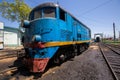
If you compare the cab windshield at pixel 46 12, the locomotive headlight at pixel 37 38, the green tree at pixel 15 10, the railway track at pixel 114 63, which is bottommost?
the railway track at pixel 114 63

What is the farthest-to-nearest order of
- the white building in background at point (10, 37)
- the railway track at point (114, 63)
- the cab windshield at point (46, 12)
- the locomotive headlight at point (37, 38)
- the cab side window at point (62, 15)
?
1. the white building in background at point (10, 37)
2. the cab side window at point (62, 15)
3. the cab windshield at point (46, 12)
4. the railway track at point (114, 63)
5. the locomotive headlight at point (37, 38)

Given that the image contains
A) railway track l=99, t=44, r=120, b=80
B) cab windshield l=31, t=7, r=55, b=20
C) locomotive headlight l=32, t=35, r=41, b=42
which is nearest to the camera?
locomotive headlight l=32, t=35, r=41, b=42

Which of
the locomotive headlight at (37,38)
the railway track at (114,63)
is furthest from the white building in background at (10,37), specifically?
the locomotive headlight at (37,38)

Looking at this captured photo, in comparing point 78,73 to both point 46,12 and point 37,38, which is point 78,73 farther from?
point 46,12

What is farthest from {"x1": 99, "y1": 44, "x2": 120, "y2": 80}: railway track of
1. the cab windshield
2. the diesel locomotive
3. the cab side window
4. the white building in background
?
the white building in background

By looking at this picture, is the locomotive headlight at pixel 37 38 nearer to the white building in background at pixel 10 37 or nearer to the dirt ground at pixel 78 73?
the dirt ground at pixel 78 73

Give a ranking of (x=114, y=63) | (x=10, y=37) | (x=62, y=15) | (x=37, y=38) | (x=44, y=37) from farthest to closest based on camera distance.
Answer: (x=10, y=37) → (x=114, y=63) → (x=62, y=15) → (x=44, y=37) → (x=37, y=38)

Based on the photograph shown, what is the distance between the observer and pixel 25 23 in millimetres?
6746

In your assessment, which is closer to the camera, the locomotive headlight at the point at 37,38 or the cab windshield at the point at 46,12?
the locomotive headlight at the point at 37,38

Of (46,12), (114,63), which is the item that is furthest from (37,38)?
(114,63)

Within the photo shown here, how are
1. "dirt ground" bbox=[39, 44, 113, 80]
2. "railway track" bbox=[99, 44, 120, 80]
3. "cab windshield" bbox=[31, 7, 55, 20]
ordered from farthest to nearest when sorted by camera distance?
"cab windshield" bbox=[31, 7, 55, 20]
"railway track" bbox=[99, 44, 120, 80]
"dirt ground" bbox=[39, 44, 113, 80]

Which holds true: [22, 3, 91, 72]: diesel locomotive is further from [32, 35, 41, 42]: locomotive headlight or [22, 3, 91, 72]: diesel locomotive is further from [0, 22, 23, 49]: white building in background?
[0, 22, 23, 49]: white building in background

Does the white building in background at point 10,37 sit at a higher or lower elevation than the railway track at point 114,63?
higher

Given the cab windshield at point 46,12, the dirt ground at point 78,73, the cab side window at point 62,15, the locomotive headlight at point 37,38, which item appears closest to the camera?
the dirt ground at point 78,73
